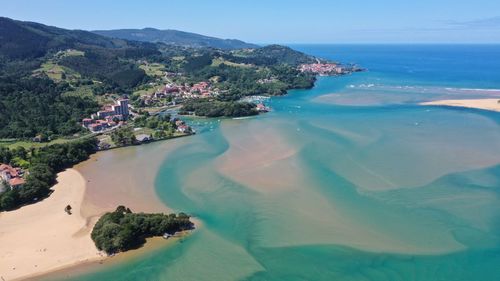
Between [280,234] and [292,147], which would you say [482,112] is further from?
[280,234]

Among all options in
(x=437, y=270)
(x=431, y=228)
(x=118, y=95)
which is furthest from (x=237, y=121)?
(x=437, y=270)

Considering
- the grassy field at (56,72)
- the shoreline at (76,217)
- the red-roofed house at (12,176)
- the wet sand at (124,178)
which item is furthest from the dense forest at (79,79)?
the shoreline at (76,217)

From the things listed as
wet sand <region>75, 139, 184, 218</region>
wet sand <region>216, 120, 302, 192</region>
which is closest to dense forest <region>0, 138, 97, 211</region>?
wet sand <region>75, 139, 184, 218</region>

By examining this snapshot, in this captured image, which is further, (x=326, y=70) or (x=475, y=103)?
(x=326, y=70)

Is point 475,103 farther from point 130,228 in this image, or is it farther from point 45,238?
point 45,238

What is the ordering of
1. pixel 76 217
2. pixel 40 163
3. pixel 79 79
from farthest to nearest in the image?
1. pixel 79 79
2. pixel 40 163
3. pixel 76 217

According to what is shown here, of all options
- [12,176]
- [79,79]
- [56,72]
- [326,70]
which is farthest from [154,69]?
[12,176]

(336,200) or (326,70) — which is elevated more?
(326,70)
